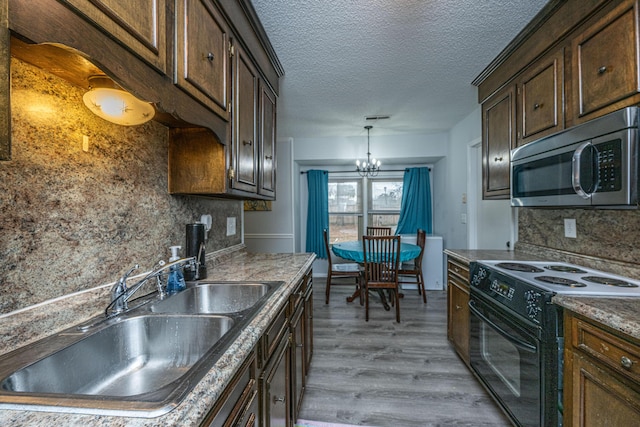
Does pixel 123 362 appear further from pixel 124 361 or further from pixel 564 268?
pixel 564 268

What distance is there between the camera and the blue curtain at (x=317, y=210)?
493cm

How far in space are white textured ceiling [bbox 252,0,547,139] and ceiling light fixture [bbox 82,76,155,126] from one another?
979mm

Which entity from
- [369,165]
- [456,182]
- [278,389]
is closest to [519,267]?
[278,389]

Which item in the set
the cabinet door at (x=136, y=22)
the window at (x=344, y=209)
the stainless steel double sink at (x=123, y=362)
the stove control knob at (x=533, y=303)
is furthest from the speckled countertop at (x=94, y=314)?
the window at (x=344, y=209)

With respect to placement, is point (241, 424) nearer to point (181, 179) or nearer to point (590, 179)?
point (181, 179)

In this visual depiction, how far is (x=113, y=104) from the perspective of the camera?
998 mm

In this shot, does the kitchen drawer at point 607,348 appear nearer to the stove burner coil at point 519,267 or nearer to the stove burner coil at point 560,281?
the stove burner coil at point 560,281

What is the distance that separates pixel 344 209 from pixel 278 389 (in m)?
4.12

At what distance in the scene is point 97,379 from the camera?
828mm

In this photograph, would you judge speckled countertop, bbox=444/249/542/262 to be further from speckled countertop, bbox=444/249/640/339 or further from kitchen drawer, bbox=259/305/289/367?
kitchen drawer, bbox=259/305/289/367

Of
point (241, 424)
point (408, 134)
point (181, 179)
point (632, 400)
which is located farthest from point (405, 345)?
point (408, 134)

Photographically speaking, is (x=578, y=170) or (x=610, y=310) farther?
(x=578, y=170)

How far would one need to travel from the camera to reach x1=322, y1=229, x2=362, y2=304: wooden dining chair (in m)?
3.74

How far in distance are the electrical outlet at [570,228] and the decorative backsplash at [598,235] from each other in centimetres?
2
